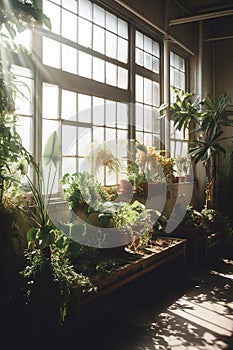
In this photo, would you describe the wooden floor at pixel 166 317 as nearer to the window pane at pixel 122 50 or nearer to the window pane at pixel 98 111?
the window pane at pixel 98 111

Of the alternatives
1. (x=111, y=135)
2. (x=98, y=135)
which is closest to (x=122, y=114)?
(x=111, y=135)

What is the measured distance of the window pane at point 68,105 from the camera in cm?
440

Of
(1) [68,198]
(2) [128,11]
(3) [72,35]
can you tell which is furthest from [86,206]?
(2) [128,11]

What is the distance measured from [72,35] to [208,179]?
3487 millimetres

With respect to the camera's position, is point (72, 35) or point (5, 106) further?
point (72, 35)

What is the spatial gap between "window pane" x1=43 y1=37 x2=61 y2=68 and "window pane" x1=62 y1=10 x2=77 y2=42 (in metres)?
0.21

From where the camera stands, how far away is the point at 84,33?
186 inches

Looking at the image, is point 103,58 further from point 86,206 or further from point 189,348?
point 189,348

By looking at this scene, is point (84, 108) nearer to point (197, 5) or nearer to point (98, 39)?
point (98, 39)

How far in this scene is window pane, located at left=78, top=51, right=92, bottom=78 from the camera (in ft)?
15.3

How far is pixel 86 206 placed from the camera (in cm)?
396

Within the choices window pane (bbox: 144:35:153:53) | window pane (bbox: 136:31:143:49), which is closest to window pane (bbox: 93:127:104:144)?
window pane (bbox: 136:31:143:49)

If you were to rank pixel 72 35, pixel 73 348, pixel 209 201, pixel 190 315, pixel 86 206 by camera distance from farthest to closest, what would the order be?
pixel 209 201, pixel 72 35, pixel 86 206, pixel 190 315, pixel 73 348

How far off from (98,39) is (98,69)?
0.38 m
